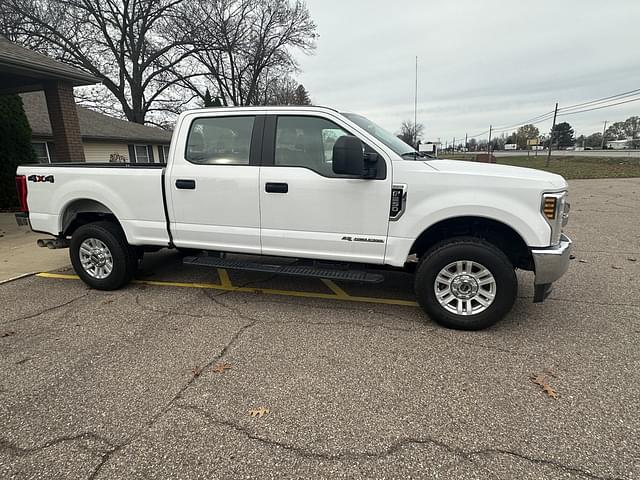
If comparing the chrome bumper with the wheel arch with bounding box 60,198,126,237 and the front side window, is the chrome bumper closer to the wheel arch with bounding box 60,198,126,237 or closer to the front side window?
the front side window

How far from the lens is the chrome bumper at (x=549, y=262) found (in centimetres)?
333

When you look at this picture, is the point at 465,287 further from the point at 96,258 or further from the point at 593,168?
the point at 593,168

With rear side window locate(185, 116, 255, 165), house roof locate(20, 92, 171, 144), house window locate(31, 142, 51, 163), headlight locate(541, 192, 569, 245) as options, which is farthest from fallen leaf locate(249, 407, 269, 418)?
house window locate(31, 142, 51, 163)

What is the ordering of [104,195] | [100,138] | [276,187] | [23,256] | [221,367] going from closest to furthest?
[221,367] → [276,187] → [104,195] → [23,256] → [100,138]

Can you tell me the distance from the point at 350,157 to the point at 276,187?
92 cm

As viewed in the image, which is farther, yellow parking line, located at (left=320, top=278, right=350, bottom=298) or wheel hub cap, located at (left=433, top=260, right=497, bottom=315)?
yellow parking line, located at (left=320, top=278, right=350, bottom=298)

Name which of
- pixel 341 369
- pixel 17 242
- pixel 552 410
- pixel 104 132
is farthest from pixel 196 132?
pixel 104 132

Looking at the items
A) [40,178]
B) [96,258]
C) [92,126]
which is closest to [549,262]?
[96,258]

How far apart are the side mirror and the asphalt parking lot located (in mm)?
1533

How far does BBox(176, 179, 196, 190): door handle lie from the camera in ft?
13.6

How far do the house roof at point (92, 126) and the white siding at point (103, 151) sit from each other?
1.53 ft

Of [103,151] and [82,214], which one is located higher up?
[103,151]

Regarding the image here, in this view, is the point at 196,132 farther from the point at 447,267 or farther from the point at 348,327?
the point at 447,267

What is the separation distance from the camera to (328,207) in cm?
377
